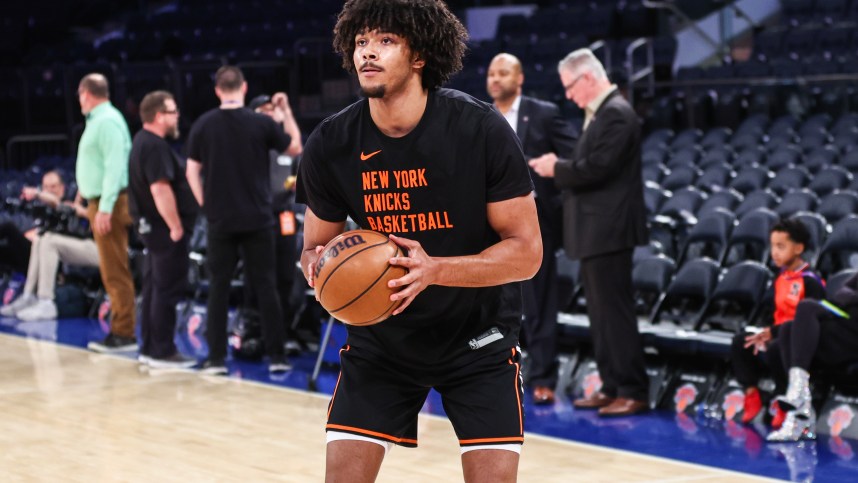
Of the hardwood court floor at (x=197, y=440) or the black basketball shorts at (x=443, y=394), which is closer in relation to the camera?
the black basketball shorts at (x=443, y=394)

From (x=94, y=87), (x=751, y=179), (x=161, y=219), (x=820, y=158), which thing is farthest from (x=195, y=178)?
(x=820, y=158)

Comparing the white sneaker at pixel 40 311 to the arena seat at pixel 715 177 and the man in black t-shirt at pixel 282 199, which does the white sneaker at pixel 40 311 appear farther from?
the arena seat at pixel 715 177

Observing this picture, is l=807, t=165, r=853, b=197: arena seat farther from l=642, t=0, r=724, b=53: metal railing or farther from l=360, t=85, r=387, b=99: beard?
l=642, t=0, r=724, b=53: metal railing

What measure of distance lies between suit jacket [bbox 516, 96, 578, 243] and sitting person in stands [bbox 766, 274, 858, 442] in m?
1.59

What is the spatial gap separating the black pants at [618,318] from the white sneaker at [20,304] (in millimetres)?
6003

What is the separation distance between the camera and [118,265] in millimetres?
8648

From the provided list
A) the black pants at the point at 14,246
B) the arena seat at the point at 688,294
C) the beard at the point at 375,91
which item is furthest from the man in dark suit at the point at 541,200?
the black pants at the point at 14,246

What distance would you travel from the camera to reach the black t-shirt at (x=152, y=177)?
7754mm

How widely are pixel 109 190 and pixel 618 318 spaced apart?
3.61 meters

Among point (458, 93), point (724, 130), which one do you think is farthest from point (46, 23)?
point (458, 93)

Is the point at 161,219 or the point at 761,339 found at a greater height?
the point at 161,219

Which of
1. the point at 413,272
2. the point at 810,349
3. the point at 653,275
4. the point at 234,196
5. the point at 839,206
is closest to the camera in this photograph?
the point at 413,272

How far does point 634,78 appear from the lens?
13641 millimetres

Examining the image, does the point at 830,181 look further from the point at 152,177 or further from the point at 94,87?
the point at 94,87
